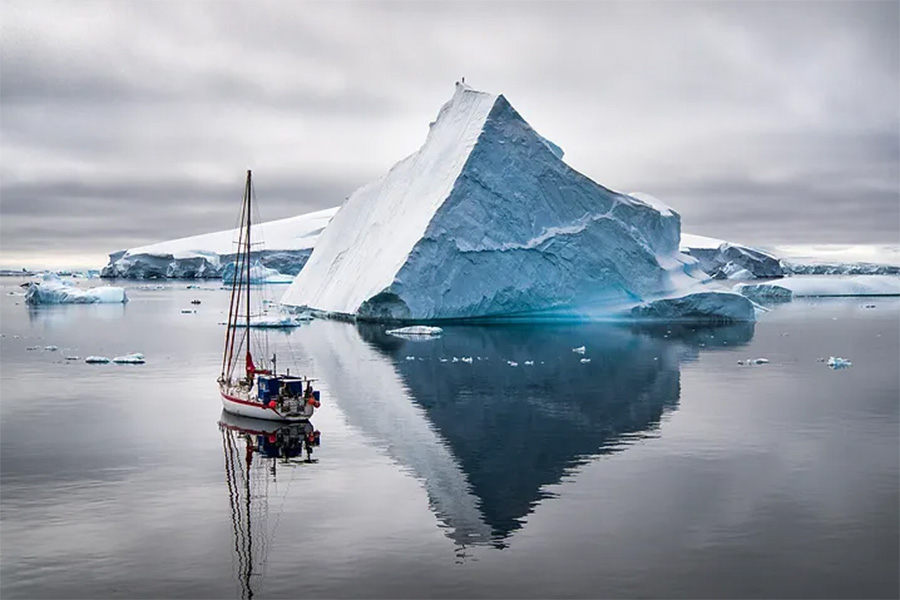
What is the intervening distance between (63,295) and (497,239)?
2664cm

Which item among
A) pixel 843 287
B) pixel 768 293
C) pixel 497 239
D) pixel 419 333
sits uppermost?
pixel 497 239

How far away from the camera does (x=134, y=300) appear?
170 ft

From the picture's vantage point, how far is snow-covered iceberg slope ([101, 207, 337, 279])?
76.4 metres

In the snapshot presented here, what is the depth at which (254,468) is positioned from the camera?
11.5 m

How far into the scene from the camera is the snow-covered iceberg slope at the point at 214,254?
76.4 m

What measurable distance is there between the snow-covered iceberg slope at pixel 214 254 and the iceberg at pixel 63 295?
27.5m

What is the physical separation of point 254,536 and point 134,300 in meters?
45.8

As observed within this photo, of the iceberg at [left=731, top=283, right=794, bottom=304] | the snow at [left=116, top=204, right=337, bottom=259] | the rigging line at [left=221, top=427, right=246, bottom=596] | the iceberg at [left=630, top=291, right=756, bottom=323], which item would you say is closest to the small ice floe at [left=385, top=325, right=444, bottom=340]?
the iceberg at [left=630, top=291, right=756, bottom=323]

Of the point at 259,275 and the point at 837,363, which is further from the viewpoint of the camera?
the point at 259,275

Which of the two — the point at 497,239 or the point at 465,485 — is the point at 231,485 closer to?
the point at 465,485

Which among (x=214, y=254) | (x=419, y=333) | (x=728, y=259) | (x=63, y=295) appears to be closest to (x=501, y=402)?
(x=419, y=333)

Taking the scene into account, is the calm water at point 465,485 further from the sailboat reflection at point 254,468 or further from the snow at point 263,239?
the snow at point 263,239

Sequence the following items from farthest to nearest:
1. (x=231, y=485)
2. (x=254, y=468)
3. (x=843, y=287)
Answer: (x=843, y=287) → (x=254, y=468) → (x=231, y=485)

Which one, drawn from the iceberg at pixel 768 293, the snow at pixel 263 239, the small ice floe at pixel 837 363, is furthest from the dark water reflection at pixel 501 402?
the snow at pixel 263 239
